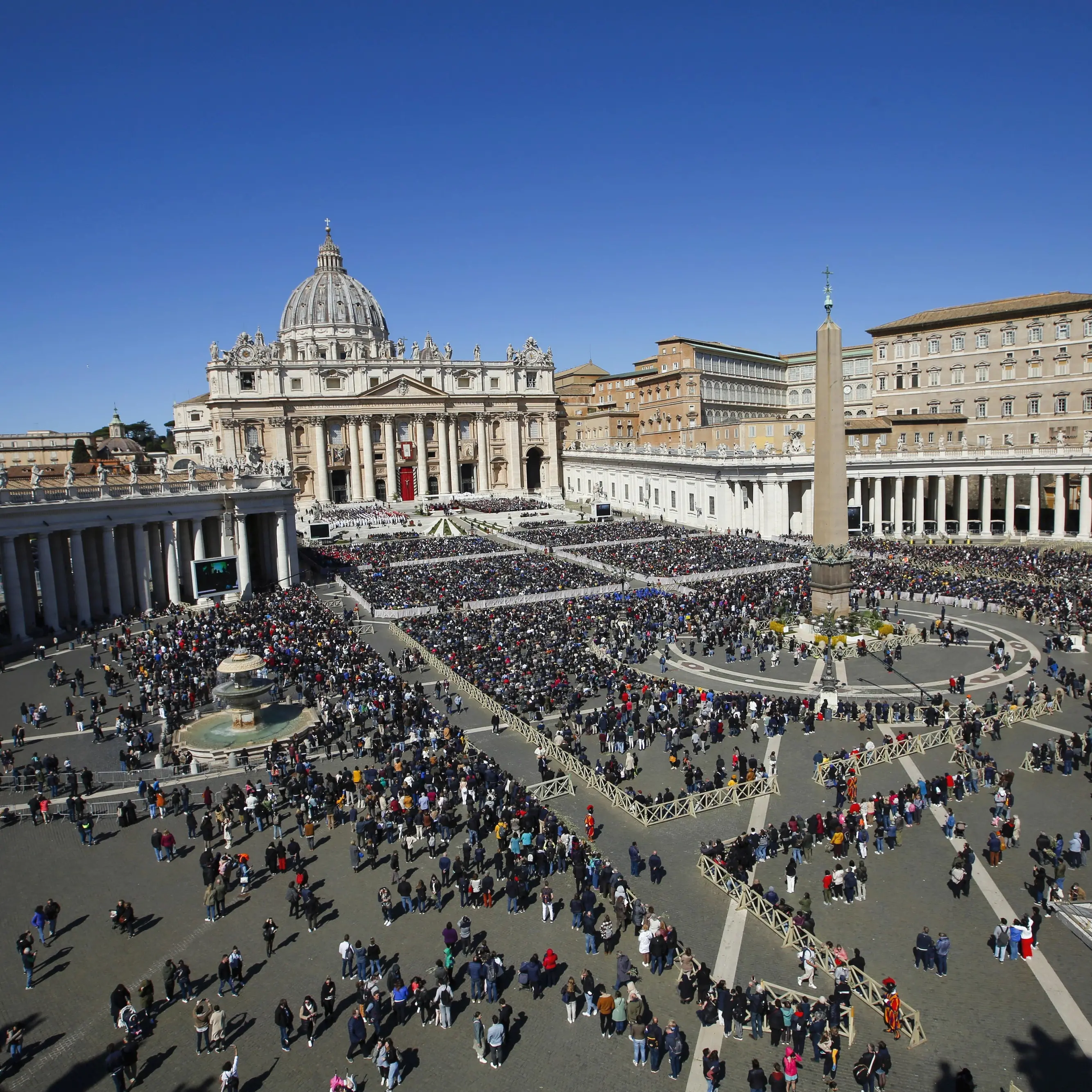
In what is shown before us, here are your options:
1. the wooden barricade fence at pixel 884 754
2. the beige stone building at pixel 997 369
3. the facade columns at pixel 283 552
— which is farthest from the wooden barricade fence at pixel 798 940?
the beige stone building at pixel 997 369

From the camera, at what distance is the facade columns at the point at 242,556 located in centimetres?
4497

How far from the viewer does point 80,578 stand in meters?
38.8

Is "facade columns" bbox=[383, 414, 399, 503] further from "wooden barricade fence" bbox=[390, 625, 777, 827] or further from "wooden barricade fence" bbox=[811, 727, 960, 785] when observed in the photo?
"wooden barricade fence" bbox=[811, 727, 960, 785]

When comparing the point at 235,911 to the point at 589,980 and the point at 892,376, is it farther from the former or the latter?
the point at 892,376

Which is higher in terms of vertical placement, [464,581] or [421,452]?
[421,452]

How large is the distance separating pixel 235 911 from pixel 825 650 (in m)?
20.3

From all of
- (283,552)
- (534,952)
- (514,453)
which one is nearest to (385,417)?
(514,453)

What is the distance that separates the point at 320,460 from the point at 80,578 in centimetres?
5172

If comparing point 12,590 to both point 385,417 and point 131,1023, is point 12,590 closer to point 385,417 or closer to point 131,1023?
point 131,1023

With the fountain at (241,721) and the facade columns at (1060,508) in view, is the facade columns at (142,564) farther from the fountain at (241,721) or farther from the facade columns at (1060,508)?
the facade columns at (1060,508)

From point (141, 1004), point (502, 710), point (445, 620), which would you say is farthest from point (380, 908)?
point (445, 620)

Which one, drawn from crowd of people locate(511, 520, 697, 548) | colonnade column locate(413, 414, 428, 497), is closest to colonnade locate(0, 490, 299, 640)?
crowd of people locate(511, 520, 697, 548)

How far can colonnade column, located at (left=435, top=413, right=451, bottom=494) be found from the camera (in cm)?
9462

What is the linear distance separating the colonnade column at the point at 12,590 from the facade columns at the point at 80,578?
9.32 feet
